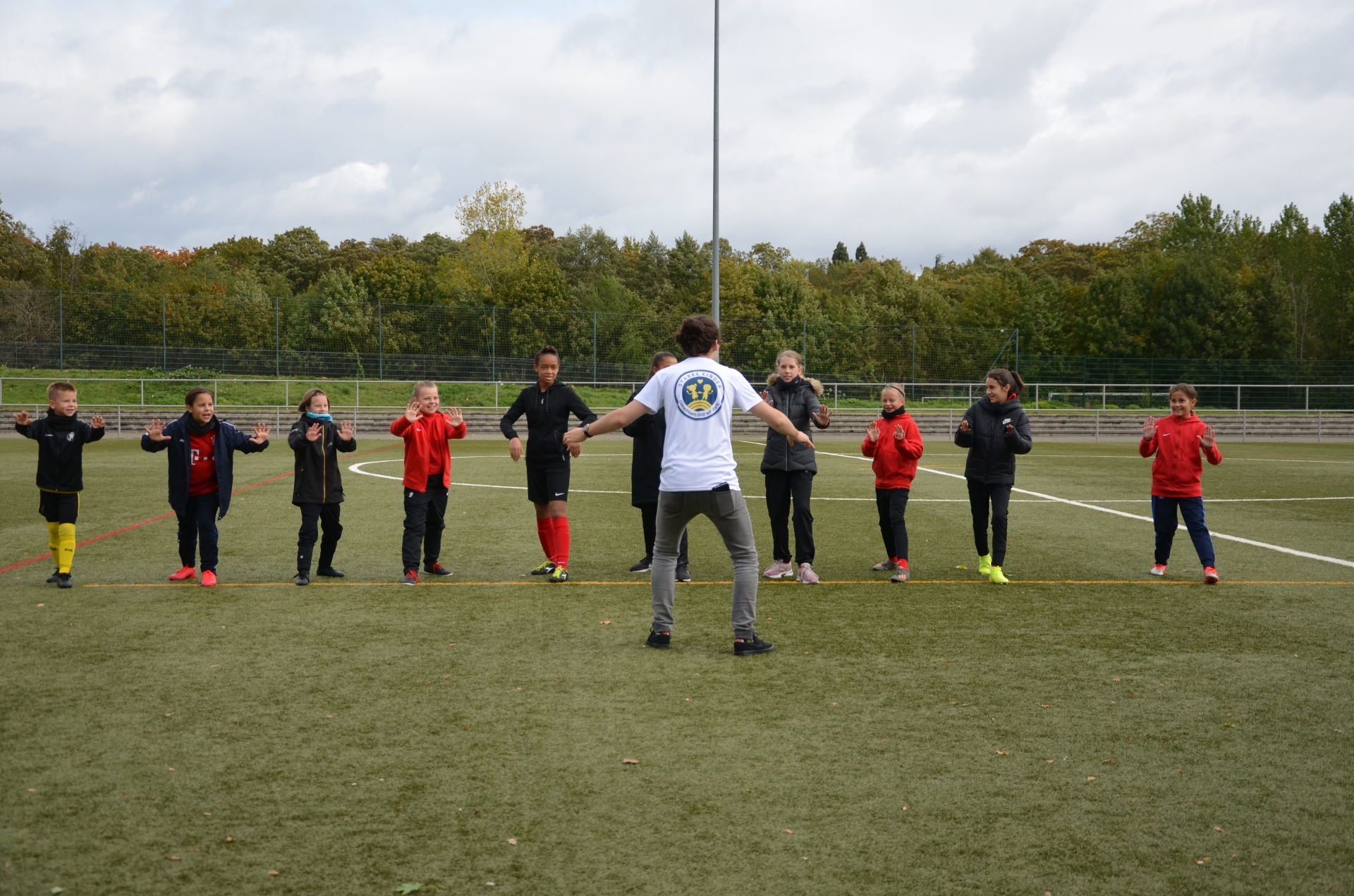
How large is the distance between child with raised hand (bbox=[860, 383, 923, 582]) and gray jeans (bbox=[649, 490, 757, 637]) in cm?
272

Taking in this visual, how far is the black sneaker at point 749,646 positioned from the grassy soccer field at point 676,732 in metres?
0.07

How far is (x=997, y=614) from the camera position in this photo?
22.9 feet

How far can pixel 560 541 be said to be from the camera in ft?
26.7

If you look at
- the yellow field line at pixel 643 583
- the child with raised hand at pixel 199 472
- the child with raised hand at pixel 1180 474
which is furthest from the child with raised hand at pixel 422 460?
the child with raised hand at pixel 1180 474

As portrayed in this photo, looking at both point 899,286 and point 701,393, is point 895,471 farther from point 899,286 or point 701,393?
point 899,286

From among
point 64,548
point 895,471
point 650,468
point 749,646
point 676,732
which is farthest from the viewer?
point 895,471

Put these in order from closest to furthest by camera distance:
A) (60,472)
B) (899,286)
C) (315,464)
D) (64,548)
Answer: (64,548) < (60,472) < (315,464) < (899,286)

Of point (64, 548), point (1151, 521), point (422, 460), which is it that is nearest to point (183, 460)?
point (64, 548)

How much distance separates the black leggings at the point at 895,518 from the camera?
27.4 ft

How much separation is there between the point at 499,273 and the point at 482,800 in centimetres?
4827

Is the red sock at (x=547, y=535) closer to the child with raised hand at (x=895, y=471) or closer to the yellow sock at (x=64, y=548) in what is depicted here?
the child with raised hand at (x=895, y=471)

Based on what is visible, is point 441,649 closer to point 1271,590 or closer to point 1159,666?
A: point 1159,666

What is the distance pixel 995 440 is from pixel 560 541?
11.3 ft

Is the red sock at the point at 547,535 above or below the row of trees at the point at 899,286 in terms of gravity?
below
